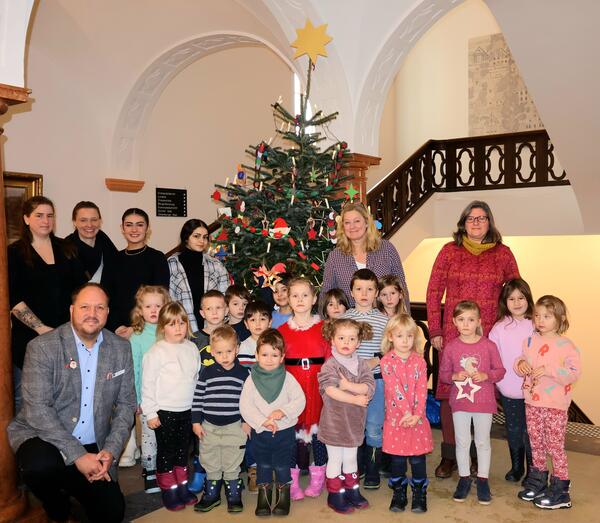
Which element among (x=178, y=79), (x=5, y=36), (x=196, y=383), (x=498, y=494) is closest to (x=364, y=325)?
(x=196, y=383)

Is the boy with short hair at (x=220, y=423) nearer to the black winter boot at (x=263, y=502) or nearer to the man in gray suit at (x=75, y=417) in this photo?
the black winter boot at (x=263, y=502)

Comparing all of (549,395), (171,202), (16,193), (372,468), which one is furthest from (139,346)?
(171,202)

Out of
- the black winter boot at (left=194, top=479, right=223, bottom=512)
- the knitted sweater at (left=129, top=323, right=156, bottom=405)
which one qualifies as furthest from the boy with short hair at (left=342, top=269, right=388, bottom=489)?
the knitted sweater at (left=129, top=323, right=156, bottom=405)

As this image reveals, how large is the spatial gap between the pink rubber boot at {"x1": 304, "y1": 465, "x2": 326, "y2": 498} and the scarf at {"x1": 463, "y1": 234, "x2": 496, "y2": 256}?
5.42ft

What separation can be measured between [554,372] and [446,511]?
100 centimetres

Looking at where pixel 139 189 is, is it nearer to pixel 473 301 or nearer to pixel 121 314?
pixel 121 314

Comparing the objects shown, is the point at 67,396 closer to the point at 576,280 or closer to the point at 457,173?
the point at 457,173

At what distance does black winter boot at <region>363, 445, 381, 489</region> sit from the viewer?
13.3 feet

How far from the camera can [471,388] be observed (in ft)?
12.7

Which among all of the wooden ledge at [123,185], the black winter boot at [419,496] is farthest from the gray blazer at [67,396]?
the wooden ledge at [123,185]

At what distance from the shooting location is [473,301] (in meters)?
4.06

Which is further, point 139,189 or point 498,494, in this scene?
point 139,189

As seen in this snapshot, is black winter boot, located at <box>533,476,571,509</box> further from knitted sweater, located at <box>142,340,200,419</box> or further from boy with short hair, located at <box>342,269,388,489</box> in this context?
knitted sweater, located at <box>142,340,200,419</box>

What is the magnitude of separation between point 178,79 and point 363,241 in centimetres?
608
